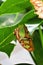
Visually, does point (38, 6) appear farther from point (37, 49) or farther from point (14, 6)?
point (37, 49)

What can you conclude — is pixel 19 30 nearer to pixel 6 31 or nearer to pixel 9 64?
pixel 6 31

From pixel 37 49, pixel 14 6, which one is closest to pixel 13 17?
pixel 14 6

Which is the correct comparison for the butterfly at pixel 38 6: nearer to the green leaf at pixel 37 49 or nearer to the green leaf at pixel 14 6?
the green leaf at pixel 14 6

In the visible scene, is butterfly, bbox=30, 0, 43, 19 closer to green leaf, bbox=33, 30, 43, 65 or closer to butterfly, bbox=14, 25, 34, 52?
butterfly, bbox=14, 25, 34, 52

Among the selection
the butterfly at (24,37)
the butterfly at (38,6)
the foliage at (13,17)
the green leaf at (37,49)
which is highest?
the butterfly at (38,6)

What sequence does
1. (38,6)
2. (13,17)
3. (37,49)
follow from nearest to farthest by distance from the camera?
(38,6) → (13,17) → (37,49)

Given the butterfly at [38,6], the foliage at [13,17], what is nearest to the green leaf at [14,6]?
the foliage at [13,17]

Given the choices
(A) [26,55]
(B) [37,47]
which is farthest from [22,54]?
(B) [37,47]
